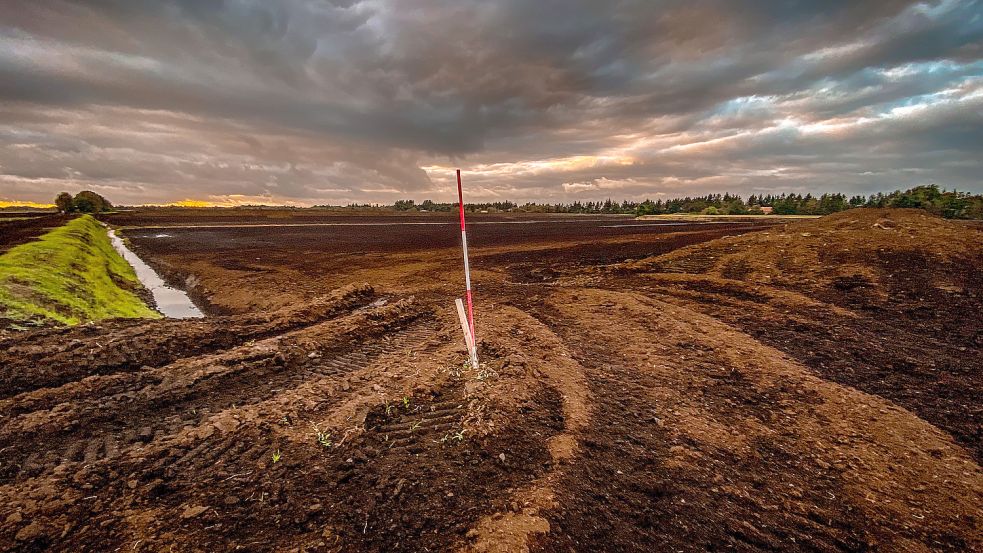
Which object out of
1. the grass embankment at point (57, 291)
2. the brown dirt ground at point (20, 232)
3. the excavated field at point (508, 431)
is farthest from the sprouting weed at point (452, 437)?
the brown dirt ground at point (20, 232)

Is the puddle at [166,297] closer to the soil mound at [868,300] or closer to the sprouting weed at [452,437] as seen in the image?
the sprouting weed at [452,437]

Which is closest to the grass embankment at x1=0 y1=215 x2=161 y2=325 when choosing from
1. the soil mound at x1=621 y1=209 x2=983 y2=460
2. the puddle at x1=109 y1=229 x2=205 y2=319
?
the puddle at x1=109 y1=229 x2=205 y2=319

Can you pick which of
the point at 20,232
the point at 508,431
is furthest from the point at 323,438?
the point at 20,232

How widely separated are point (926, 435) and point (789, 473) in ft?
7.46

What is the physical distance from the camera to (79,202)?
97.8m

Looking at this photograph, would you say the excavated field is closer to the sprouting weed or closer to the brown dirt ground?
the sprouting weed

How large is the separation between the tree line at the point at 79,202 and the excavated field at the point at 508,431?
127174 mm

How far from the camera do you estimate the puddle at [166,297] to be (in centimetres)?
1484

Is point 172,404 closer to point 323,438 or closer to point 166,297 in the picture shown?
point 323,438

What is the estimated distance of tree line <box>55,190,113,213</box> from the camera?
9669 centimetres

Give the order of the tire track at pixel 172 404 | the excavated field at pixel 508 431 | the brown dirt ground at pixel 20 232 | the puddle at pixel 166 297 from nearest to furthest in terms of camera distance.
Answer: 1. the excavated field at pixel 508 431
2. the tire track at pixel 172 404
3. the puddle at pixel 166 297
4. the brown dirt ground at pixel 20 232

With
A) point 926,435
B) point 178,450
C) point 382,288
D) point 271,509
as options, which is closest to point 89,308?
point 382,288

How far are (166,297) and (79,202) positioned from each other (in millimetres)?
118509

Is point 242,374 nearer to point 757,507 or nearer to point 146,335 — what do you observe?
point 146,335
